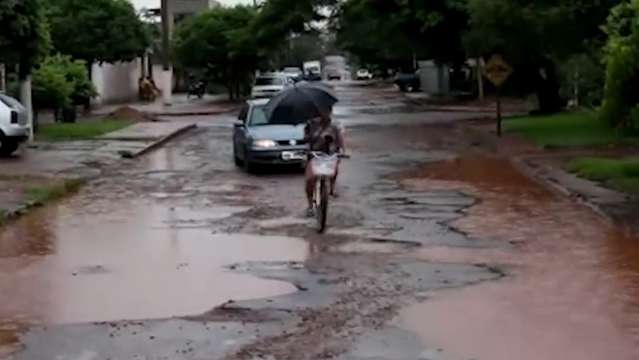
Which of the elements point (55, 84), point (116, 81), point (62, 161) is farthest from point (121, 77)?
point (62, 161)

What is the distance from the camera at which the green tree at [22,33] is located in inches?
1143

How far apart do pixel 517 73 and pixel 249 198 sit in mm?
25734

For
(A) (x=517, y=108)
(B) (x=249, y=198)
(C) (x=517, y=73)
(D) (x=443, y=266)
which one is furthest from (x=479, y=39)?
(D) (x=443, y=266)

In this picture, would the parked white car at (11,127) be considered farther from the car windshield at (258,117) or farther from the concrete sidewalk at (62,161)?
the car windshield at (258,117)

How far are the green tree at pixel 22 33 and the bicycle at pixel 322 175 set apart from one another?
49.4 feet

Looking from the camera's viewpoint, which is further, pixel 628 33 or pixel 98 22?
pixel 98 22

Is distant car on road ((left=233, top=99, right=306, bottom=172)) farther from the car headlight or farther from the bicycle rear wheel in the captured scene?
the bicycle rear wheel

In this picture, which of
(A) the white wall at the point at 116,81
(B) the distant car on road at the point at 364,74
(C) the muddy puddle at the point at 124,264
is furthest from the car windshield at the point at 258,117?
(B) the distant car on road at the point at 364,74

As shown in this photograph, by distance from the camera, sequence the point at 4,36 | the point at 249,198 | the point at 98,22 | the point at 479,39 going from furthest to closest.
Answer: the point at 98,22
the point at 479,39
the point at 4,36
the point at 249,198

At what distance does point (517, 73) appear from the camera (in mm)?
43875

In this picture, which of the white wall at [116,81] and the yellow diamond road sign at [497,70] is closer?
the yellow diamond road sign at [497,70]

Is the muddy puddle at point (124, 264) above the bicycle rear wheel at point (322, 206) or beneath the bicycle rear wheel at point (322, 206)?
beneath

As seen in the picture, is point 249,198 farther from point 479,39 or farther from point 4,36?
point 479,39

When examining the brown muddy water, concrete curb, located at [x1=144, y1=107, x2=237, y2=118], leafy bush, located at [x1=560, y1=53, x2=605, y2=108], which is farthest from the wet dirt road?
concrete curb, located at [x1=144, y1=107, x2=237, y2=118]
